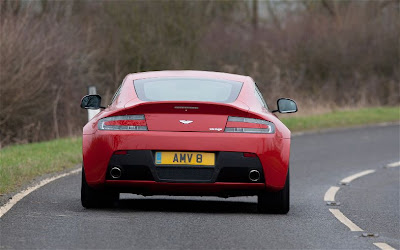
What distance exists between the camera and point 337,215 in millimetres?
10523

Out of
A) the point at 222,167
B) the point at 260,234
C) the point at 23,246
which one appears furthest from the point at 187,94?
the point at 23,246

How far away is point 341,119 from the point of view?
2923cm

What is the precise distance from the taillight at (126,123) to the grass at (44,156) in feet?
8.18

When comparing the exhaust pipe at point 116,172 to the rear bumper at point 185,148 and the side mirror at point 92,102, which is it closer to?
the rear bumper at point 185,148

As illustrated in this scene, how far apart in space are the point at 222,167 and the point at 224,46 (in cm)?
2743

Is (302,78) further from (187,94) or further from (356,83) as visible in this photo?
(187,94)

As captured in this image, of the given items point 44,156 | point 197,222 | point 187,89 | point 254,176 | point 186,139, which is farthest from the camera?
point 44,156

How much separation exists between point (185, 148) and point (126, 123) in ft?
1.97

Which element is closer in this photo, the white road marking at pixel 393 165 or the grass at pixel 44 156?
the grass at pixel 44 156

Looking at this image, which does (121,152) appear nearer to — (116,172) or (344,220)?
(116,172)

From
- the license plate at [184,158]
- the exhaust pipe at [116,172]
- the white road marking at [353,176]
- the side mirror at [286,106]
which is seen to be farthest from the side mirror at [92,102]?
the white road marking at [353,176]

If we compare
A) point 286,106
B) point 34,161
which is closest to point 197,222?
point 286,106

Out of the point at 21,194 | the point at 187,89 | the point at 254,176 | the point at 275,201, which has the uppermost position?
the point at 187,89

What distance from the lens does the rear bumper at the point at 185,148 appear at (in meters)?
9.45
